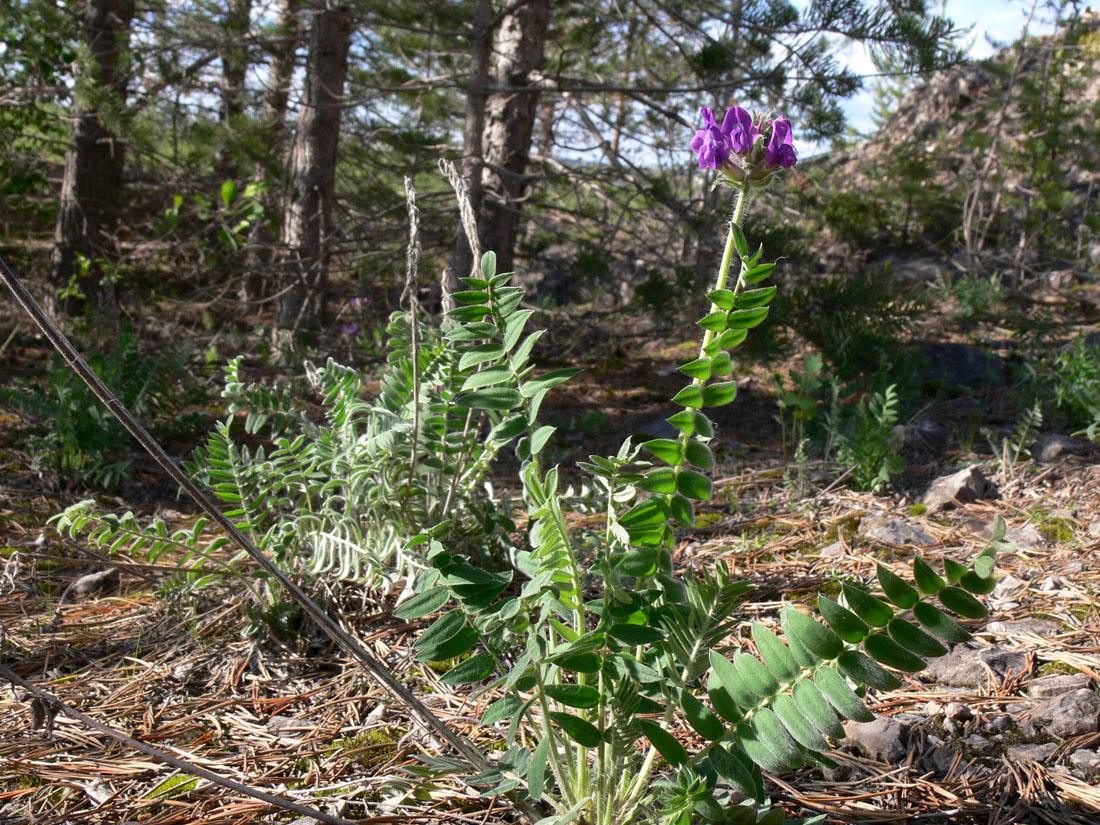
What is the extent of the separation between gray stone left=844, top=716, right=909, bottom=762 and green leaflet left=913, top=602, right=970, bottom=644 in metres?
0.72

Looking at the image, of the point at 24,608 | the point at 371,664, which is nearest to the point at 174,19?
the point at 24,608

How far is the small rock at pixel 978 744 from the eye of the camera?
152 cm

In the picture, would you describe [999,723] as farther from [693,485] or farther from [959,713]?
[693,485]

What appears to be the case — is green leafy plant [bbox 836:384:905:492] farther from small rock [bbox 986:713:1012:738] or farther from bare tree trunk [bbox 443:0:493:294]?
bare tree trunk [bbox 443:0:493:294]

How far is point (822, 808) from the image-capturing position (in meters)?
A: 1.38

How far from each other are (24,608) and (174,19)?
5.50m

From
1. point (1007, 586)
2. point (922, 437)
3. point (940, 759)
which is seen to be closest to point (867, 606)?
point (940, 759)

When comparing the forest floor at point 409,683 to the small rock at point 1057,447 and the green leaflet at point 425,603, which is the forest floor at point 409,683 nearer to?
the small rock at point 1057,447

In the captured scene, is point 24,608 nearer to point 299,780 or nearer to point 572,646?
point 299,780

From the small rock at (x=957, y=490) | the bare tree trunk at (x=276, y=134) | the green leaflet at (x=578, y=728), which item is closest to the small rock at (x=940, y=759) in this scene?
the green leaflet at (x=578, y=728)

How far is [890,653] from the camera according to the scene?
0.93 metres

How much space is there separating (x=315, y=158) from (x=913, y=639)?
487cm

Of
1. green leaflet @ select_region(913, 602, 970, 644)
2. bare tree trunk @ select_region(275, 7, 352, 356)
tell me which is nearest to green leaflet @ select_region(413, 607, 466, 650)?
green leaflet @ select_region(913, 602, 970, 644)

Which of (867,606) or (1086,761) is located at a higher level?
(867,606)
